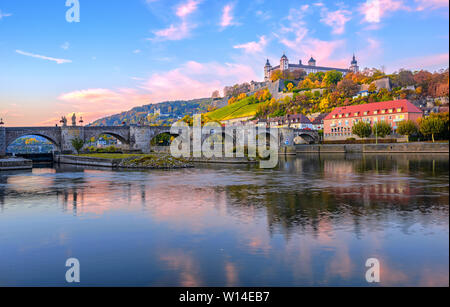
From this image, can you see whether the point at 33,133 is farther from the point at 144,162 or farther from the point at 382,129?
the point at 382,129

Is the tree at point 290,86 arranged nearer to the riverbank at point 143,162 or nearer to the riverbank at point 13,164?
the riverbank at point 143,162

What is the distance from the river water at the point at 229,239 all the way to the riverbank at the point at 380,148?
1786 inches

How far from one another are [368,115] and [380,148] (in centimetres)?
2579

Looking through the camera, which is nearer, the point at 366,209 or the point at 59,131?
the point at 366,209

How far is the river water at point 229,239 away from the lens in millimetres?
8438

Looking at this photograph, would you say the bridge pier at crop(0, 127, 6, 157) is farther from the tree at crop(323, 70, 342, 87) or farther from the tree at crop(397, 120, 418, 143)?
the tree at crop(323, 70, 342, 87)

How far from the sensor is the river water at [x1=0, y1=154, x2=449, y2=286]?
332 inches

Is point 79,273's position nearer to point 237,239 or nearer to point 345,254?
point 237,239

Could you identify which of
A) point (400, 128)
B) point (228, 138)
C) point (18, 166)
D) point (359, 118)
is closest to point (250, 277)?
point (18, 166)

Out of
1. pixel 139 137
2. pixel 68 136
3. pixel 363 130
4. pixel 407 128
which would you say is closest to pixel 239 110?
pixel 363 130

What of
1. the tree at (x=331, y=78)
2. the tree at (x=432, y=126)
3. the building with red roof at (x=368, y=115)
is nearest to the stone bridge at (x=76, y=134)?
the building with red roof at (x=368, y=115)

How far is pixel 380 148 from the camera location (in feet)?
231

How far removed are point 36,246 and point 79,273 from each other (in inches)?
134
